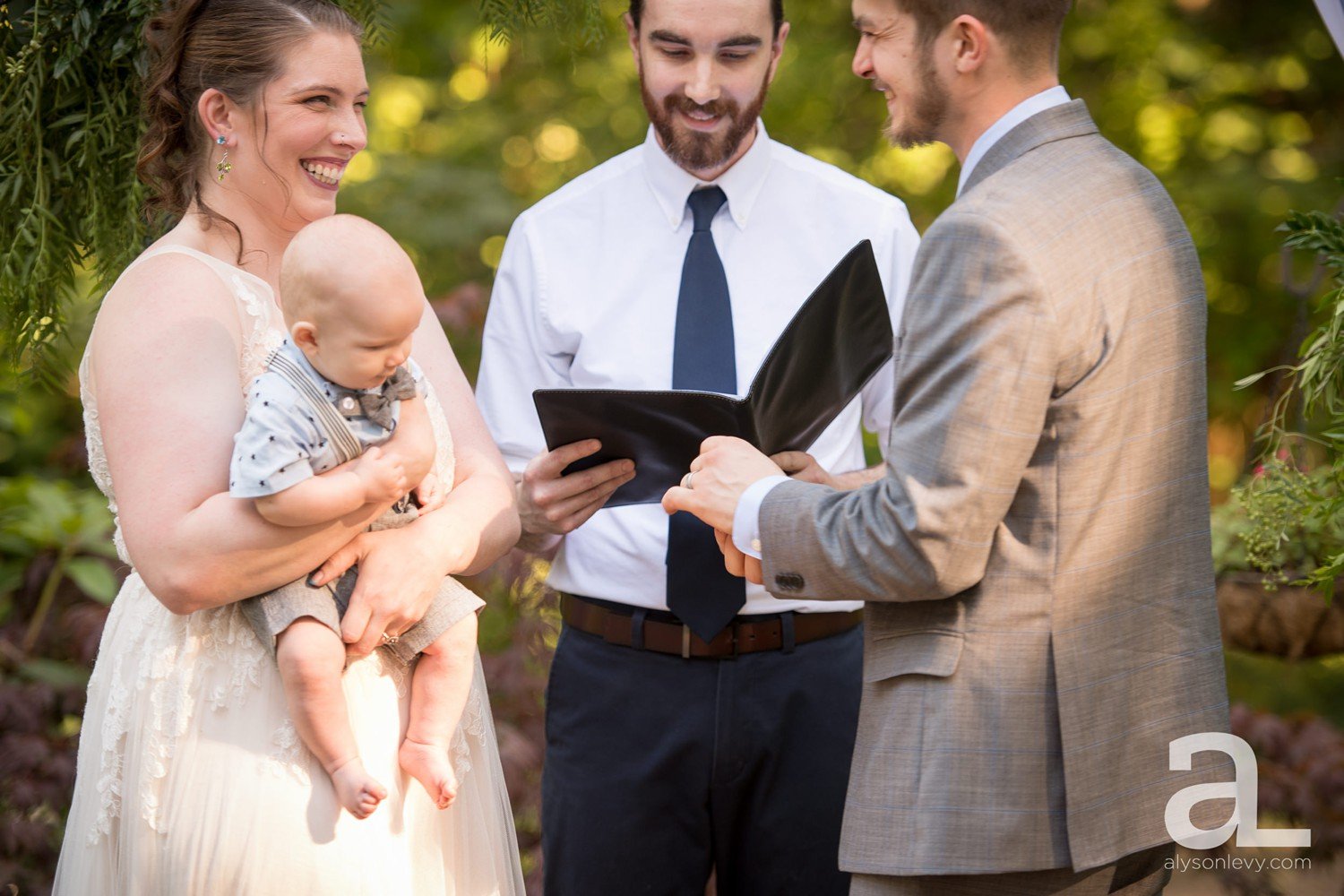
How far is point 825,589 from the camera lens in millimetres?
1951

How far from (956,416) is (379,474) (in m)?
0.83

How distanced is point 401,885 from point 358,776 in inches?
8.8

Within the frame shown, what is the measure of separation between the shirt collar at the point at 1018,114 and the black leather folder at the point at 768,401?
27cm

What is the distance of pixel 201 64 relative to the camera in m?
2.11

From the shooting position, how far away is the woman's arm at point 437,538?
1.96m

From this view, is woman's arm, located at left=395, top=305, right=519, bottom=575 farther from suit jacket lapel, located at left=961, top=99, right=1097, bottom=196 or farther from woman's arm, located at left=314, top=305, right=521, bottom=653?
suit jacket lapel, located at left=961, top=99, right=1097, bottom=196

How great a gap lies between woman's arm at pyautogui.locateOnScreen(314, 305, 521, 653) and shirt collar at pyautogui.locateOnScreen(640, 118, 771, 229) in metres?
0.68

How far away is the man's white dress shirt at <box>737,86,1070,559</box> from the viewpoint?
77.7 inches

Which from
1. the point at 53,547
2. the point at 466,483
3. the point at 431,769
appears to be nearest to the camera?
the point at 431,769

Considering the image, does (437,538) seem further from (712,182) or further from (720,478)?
(712,182)

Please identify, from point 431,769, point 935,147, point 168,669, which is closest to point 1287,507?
point 431,769

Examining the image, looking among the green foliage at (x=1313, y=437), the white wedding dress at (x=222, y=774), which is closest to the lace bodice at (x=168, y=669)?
the white wedding dress at (x=222, y=774)

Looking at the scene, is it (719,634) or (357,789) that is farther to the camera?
(719,634)

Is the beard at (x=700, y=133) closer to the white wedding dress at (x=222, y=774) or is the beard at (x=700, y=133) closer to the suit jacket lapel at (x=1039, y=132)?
the suit jacket lapel at (x=1039, y=132)
